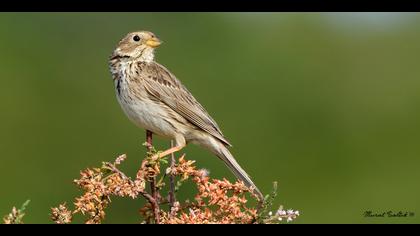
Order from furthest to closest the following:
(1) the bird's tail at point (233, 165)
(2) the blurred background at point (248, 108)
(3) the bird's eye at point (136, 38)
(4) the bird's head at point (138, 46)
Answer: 1. (2) the blurred background at point (248, 108)
2. (3) the bird's eye at point (136, 38)
3. (4) the bird's head at point (138, 46)
4. (1) the bird's tail at point (233, 165)

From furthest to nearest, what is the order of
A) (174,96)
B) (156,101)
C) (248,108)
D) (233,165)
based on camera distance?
(248,108) < (174,96) < (156,101) < (233,165)

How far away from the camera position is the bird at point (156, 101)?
7801 millimetres

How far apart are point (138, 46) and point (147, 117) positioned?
82 cm

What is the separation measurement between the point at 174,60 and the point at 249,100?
109 inches

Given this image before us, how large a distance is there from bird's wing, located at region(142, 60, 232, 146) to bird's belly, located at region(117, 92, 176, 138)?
0.16 meters

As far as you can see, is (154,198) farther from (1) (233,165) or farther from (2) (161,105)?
(2) (161,105)

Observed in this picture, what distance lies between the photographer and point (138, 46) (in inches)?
330

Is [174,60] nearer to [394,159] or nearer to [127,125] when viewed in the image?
[127,125]

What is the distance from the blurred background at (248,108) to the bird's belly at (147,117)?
329 cm

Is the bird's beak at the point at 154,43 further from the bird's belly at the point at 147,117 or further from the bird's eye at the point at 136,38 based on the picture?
the bird's belly at the point at 147,117

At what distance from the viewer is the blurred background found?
1426 centimetres

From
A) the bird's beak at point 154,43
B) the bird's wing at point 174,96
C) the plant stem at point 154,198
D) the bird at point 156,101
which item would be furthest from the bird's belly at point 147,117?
the plant stem at point 154,198

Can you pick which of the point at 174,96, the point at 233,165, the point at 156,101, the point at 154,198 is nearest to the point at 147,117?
the point at 156,101

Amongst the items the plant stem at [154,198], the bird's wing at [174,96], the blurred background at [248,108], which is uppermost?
the blurred background at [248,108]
